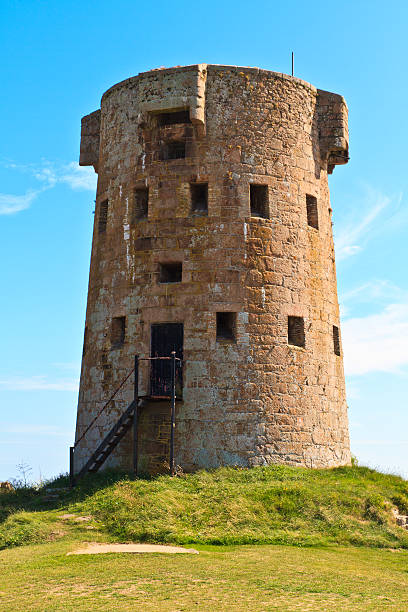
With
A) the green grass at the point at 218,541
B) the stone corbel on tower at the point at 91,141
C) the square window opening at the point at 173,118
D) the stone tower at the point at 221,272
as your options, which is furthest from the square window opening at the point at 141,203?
the green grass at the point at 218,541

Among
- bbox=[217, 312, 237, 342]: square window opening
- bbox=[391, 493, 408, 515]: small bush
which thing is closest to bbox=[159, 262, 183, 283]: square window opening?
bbox=[217, 312, 237, 342]: square window opening

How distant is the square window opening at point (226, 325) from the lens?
60.8ft

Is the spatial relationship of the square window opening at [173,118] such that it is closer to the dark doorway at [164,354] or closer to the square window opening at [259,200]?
the square window opening at [259,200]

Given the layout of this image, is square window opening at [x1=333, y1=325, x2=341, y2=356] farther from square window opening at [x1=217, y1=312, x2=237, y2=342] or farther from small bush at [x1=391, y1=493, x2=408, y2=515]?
small bush at [x1=391, y1=493, x2=408, y2=515]

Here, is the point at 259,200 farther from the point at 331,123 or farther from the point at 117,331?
the point at 117,331

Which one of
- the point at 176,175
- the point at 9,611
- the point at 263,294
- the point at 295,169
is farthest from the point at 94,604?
the point at 295,169

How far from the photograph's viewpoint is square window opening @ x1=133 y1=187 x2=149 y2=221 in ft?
65.9

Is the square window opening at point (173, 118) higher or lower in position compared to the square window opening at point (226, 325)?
higher

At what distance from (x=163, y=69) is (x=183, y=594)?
48.5 feet

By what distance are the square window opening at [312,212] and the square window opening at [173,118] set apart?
13.7 ft

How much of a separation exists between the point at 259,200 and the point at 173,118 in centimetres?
347

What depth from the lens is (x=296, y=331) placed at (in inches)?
762

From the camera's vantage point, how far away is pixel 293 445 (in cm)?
1825

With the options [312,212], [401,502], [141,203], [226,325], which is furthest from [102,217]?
[401,502]
